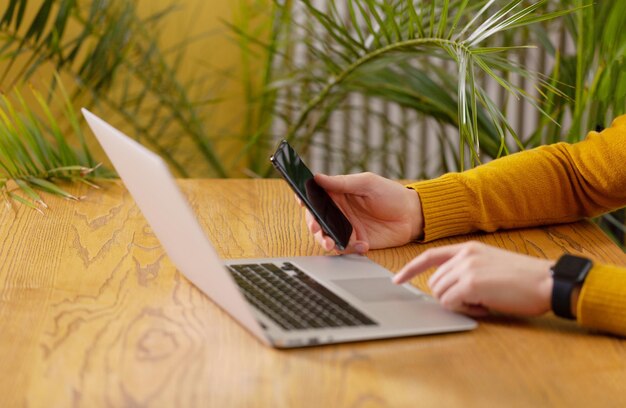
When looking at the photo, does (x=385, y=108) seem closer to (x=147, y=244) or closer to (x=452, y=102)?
(x=452, y=102)

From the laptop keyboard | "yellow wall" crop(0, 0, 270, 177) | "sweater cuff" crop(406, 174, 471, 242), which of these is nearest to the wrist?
"sweater cuff" crop(406, 174, 471, 242)

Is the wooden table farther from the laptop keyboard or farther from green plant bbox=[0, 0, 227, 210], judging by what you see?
green plant bbox=[0, 0, 227, 210]

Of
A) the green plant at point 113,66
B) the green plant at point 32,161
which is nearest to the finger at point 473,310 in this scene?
the green plant at point 32,161

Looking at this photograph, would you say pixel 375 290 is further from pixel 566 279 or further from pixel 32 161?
pixel 32 161

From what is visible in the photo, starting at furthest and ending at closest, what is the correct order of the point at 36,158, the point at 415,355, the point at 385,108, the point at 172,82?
the point at 385,108, the point at 172,82, the point at 36,158, the point at 415,355

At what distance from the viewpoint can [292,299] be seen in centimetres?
94

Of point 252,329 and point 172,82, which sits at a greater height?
point 172,82

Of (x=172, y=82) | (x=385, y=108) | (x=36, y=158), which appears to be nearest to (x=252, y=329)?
(x=36, y=158)

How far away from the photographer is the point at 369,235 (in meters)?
1.21

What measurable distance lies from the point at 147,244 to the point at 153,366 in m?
0.41

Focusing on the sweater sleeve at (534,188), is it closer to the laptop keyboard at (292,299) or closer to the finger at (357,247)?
the finger at (357,247)

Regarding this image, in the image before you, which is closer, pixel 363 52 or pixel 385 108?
pixel 363 52

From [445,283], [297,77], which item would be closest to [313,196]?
[445,283]

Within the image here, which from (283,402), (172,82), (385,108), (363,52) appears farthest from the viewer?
(385,108)
